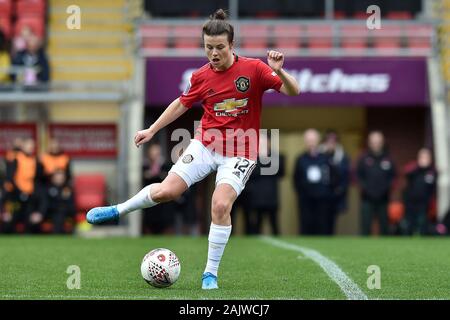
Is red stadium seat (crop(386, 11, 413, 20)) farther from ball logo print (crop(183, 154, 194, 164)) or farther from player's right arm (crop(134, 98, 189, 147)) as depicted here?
ball logo print (crop(183, 154, 194, 164))

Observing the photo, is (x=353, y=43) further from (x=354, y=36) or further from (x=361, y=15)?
(x=361, y=15)

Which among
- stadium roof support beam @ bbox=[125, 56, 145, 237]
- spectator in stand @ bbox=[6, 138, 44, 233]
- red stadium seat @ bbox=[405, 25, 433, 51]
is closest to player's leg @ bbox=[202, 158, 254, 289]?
spectator in stand @ bbox=[6, 138, 44, 233]

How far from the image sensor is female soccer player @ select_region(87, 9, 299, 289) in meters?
8.59

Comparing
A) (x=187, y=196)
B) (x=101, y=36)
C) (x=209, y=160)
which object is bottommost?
(x=187, y=196)

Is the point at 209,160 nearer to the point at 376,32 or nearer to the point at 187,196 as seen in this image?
the point at 187,196

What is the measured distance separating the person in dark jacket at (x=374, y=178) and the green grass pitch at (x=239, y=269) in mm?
2492

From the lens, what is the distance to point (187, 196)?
1900 centimetres

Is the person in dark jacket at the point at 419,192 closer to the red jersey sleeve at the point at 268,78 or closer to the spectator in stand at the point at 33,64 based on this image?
the spectator in stand at the point at 33,64

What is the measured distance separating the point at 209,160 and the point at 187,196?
10.2 meters

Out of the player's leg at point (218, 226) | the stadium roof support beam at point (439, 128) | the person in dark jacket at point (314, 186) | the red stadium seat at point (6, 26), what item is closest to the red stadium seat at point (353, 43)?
the stadium roof support beam at point (439, 128)

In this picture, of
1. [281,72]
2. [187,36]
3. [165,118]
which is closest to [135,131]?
[187,36]

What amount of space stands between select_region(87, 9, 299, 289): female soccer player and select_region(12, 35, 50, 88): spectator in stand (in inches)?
451
